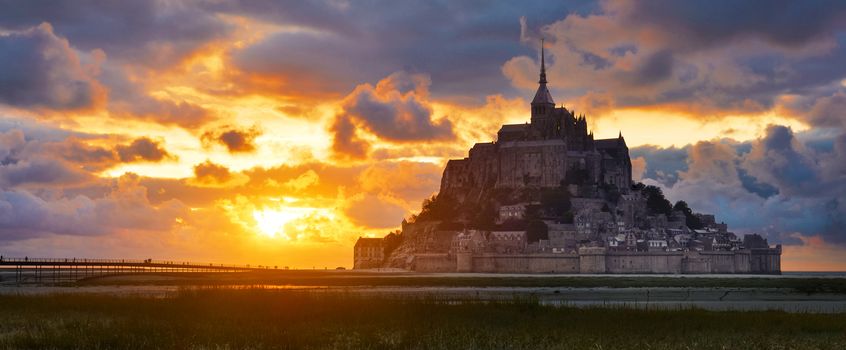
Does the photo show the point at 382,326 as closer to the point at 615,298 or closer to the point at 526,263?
the point at 615,298

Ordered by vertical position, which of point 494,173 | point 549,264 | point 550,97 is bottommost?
point 549,264

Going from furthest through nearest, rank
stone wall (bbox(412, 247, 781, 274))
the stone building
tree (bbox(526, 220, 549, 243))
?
1. the stone building
2. tree (bbox(526, 220, 549, 243))
3. stone wall (bbox(412, 247, 781, 274))

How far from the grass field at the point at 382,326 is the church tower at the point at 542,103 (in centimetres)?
15259

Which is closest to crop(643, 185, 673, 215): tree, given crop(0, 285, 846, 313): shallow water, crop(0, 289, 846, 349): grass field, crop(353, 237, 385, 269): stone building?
crop(353, 237, 385, 269): stone building

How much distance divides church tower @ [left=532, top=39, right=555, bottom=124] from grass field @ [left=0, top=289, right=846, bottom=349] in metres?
153

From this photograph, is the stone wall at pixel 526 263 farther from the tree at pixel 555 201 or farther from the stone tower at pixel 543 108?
the stone tower at pixel 543 108

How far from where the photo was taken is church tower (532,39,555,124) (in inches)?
7603

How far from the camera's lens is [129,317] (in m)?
36.5

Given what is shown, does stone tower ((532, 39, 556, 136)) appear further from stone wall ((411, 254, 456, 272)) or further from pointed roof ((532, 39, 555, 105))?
stone wall ((411, 254, 456, 272))

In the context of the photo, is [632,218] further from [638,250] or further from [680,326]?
[680,326]

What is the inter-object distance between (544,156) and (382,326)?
15145cm

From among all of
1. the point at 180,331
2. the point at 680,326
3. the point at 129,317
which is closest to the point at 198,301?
the point at 129,317

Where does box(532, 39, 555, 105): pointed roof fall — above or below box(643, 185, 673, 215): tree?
above

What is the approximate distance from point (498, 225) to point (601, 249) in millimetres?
24075
